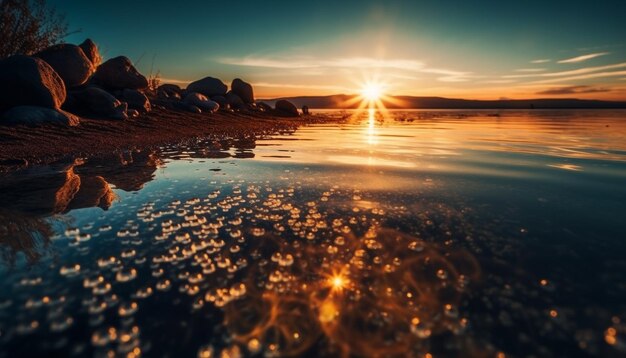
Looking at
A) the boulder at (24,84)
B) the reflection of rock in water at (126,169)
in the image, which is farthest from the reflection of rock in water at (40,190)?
the boulder at (24,84)

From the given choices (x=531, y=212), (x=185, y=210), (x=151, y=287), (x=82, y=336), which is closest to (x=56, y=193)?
(x=185, y=210)

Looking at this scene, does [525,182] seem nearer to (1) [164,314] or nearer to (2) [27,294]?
(1) [164,314]

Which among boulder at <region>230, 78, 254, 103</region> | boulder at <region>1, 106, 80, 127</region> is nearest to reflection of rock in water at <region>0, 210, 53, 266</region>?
boulder at <region>1, 106, 80, 127</region>

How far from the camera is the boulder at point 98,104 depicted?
41.4 ft

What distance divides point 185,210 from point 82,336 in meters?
2.18

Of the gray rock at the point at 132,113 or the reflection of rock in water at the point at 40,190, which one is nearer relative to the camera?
the reflection of rock in water at the point at 40,190

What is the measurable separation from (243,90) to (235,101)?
8.97 feet

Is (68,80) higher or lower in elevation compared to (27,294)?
higher

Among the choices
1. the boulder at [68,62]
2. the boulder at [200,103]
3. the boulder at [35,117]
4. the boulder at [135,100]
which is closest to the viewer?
the boulder at [35,117]

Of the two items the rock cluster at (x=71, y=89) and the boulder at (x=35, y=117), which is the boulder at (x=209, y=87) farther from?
the boulder at (x=35, y=117)

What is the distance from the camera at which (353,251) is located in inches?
116

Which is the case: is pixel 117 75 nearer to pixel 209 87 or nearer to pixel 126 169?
pixel 209 87

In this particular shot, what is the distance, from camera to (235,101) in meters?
26.8

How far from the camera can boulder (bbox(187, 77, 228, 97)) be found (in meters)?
26.8
